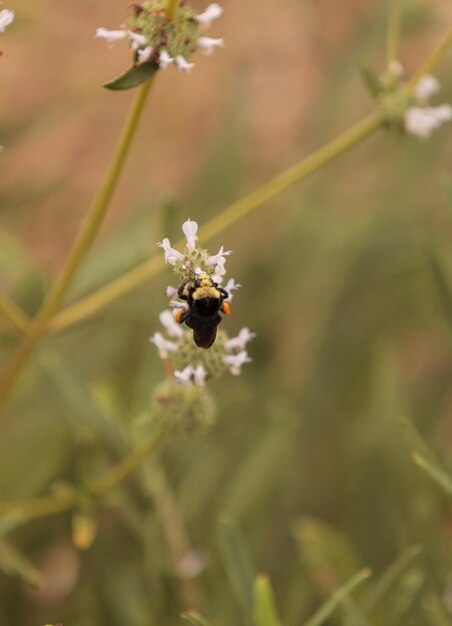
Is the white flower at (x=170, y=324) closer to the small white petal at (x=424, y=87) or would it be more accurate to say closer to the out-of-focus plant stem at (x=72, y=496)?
the out-of-focus plant stem at (x=72, y=496)

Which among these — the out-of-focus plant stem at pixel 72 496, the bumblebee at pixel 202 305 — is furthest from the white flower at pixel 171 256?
the out-of-focus plant stem at pixel 72 496

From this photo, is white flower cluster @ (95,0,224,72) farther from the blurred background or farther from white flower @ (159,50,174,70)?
the blurred background

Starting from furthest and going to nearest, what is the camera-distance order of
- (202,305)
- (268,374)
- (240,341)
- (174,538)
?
1. (268,374)
2. (174,538)
3. (240,341)
4. (202,305)

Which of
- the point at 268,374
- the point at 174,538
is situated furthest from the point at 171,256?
the point at 268,374

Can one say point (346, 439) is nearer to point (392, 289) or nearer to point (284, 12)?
point (392, 289)

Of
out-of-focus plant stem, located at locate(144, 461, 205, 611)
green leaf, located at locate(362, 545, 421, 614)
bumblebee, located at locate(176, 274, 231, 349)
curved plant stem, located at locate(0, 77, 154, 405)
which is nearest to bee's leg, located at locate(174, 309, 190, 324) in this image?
bumblebee, located at locate(176, 274, 231, 349)

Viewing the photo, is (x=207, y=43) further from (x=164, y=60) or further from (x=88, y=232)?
(x=88, y=232)
